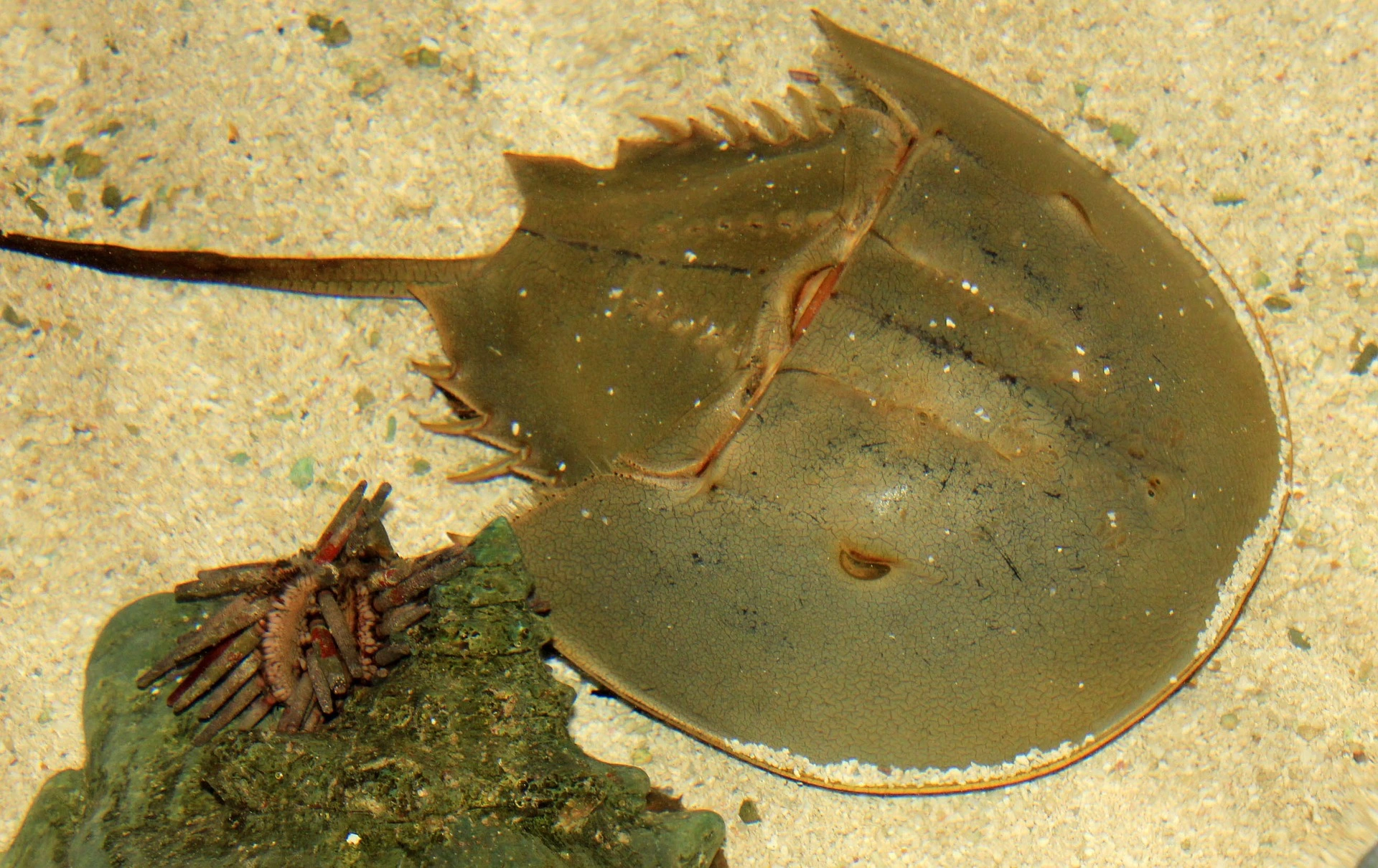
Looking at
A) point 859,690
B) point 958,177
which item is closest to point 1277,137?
point 958,177

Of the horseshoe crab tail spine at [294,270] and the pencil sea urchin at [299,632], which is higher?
the horseshoe crab tail spine at [294,270]

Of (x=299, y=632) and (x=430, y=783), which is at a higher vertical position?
(x=430, y=783)

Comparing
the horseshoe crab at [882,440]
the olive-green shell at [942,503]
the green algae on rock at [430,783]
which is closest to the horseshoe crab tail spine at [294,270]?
the horseshoe crab at [882,440]

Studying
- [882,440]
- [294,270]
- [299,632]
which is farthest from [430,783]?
[294,270]

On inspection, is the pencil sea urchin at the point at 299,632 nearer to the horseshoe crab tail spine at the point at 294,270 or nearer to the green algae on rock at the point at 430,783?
the green algae on rock at the point at 430,783

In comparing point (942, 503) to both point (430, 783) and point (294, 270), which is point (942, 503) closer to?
point (430, 783)

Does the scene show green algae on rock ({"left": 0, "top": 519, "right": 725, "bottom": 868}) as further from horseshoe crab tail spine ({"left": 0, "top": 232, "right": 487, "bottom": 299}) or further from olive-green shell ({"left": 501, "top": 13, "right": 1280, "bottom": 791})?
horseshoe crab tail spine ({"left": 0, "top": 232, "right": 487, "bottom": 299})

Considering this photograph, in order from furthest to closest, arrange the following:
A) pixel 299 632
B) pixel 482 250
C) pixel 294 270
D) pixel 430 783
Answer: pixel 482 250, pixel 294 270, pixel 299 632, pixel 430 783

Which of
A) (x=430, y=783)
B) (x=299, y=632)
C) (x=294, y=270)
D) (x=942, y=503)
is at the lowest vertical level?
(x=299, y=632)
